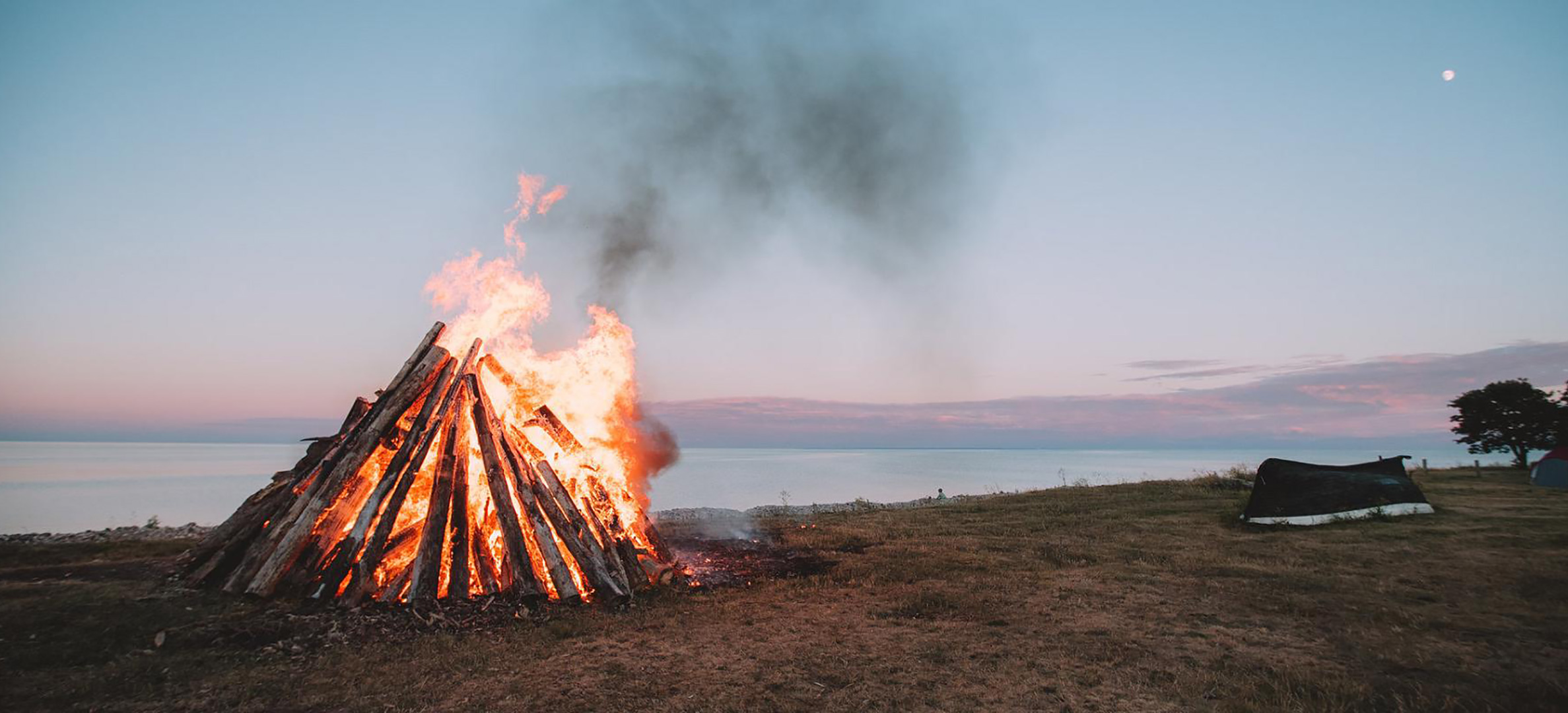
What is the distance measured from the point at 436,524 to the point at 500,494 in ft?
3.21

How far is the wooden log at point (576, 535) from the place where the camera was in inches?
392

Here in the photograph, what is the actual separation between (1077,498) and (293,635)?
71.6ft

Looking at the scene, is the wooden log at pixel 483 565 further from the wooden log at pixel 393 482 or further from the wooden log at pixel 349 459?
the wooden log at pixel 349 459

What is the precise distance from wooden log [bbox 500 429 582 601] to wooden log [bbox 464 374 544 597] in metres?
0.18

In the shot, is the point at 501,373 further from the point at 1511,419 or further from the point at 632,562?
the point at 1511,419

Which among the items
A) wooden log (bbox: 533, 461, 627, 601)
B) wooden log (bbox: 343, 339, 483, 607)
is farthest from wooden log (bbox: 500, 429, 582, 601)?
wooden log (bbox: 343, 339, 483, 607)

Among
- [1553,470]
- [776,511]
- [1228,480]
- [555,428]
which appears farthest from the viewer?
[776,511]

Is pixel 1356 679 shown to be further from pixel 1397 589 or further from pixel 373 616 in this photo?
pixel 373 616

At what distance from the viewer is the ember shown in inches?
372

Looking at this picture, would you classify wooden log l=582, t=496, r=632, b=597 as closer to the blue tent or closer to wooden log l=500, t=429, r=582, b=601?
wooden log l=500, t=429, r=582, b=601

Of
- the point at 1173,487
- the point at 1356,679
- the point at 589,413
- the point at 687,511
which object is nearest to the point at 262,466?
the point at 687,511

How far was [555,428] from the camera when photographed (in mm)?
12836

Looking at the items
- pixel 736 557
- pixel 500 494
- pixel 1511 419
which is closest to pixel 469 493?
pixel 500 494

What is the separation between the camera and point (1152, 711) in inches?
234
